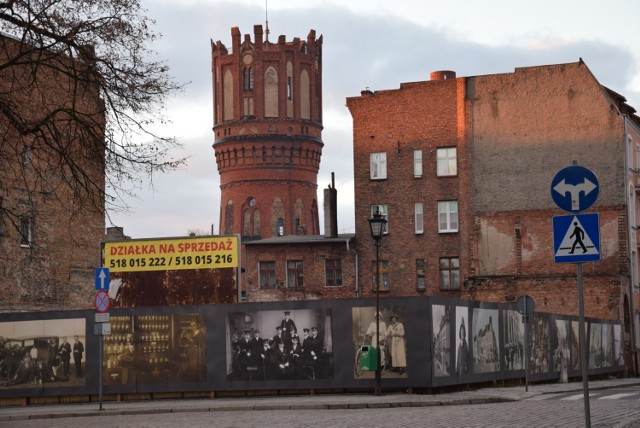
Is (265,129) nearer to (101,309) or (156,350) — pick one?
(156,350)

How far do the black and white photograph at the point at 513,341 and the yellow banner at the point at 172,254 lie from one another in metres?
14.2

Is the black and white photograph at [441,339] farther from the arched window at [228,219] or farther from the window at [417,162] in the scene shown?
the arched window at [228,219]

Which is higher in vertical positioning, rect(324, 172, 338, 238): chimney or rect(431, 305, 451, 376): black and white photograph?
rect(324, 172, 338, 238): chimney

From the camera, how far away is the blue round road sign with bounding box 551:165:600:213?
14.0 metres

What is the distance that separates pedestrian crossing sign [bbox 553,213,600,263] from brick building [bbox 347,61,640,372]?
42661 millimetres

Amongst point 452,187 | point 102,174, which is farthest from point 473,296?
point 102,174

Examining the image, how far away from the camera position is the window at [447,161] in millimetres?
61406

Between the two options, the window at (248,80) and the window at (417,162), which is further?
the window at (248,80)

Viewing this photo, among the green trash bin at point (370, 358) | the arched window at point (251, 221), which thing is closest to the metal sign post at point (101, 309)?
the green trash bin at point (370, 358)

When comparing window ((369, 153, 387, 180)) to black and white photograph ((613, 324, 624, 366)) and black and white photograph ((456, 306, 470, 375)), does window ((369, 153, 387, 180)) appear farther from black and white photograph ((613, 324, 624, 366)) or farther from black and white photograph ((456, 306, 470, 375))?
black and white photograph ((456, 306, 470, 375))

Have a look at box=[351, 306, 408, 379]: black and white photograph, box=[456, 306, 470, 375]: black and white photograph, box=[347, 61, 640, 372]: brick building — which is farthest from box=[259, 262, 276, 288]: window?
box=[351, 306, 408, 379]: black and white photograph

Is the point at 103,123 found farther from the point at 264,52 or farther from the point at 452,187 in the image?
the point at 264,52

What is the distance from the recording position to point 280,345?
99.7 feet

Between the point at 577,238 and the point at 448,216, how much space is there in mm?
47477
